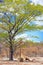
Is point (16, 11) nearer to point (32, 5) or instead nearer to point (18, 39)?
point (32, 5)

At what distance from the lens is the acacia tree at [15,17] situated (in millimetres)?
8500

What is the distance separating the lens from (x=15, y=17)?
8.98m

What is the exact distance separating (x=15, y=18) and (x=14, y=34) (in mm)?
668

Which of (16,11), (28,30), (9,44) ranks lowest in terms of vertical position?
(9,44)

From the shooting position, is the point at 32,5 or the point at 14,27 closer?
the point at 32,5

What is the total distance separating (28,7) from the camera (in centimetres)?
844

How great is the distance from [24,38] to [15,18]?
0.92 m

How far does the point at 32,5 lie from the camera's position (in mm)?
8352

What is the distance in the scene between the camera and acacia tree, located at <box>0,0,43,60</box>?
335 inches

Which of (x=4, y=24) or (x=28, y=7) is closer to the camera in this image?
(x=28, y=7)

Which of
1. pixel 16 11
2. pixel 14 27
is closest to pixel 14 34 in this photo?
pixel 14 27

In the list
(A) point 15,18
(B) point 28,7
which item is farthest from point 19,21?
(B) point 28,7

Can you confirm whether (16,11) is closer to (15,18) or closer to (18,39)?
(15,18)

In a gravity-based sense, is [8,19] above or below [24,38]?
above
